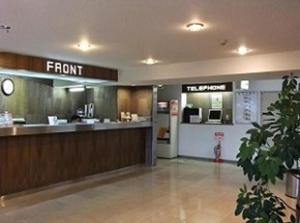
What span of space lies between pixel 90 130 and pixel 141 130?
213 centimetres

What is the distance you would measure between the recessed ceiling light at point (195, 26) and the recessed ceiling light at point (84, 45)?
161cm

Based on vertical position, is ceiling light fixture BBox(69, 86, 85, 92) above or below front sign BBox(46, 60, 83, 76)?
below

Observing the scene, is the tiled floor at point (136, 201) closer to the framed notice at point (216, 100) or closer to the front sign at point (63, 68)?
the front sign at point (63, 68)

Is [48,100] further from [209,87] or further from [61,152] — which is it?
[209,87]

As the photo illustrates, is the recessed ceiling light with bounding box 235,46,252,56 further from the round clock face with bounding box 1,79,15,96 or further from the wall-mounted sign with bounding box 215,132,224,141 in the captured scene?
the round clock face with bounding box 1,79,15,96

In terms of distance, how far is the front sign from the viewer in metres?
6.07

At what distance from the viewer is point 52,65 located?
611cm

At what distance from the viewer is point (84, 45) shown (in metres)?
4.71

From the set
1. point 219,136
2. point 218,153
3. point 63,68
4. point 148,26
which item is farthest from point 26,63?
point 218,153

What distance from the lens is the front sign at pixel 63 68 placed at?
6.07m

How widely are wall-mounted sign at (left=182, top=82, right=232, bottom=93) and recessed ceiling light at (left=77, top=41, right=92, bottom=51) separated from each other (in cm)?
516

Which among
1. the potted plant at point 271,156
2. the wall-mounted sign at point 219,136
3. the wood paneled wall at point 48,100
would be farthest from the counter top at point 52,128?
the potted plant at point 271,156

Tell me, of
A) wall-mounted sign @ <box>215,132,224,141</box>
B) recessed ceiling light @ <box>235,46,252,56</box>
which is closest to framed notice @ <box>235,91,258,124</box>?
wall-mounted sign @ <box>215,132,224,141</box>

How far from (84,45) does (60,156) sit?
2.42 meters
